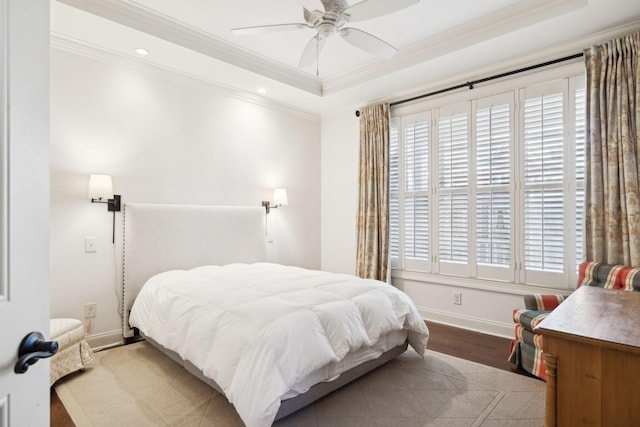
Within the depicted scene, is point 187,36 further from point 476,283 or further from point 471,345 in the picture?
point 471,345

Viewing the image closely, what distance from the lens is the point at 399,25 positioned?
10.7 feet

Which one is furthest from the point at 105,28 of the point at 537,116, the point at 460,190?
the point at 537,116

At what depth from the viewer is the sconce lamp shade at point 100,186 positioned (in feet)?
10.1

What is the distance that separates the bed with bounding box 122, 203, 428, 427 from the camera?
1.92 m

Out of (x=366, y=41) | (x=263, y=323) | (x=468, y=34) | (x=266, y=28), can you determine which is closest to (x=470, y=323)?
(x=263, y=323)

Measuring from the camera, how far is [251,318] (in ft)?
6.91

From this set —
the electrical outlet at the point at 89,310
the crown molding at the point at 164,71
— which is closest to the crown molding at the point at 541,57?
the crown molding at the point at 164,71

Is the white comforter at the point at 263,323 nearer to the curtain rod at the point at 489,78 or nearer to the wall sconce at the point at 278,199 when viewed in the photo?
the wall sconce at the point at 278,199

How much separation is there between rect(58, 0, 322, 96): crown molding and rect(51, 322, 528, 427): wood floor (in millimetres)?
2904

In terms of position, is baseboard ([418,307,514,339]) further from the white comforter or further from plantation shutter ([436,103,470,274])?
the white comforter

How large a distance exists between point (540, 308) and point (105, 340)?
3895 mm

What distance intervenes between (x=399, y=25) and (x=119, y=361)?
12.8 feet

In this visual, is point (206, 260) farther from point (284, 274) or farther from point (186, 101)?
point (186, 101)

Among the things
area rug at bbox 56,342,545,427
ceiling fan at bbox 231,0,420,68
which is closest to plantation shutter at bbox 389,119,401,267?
area rug at bbox 56,342,545,427
